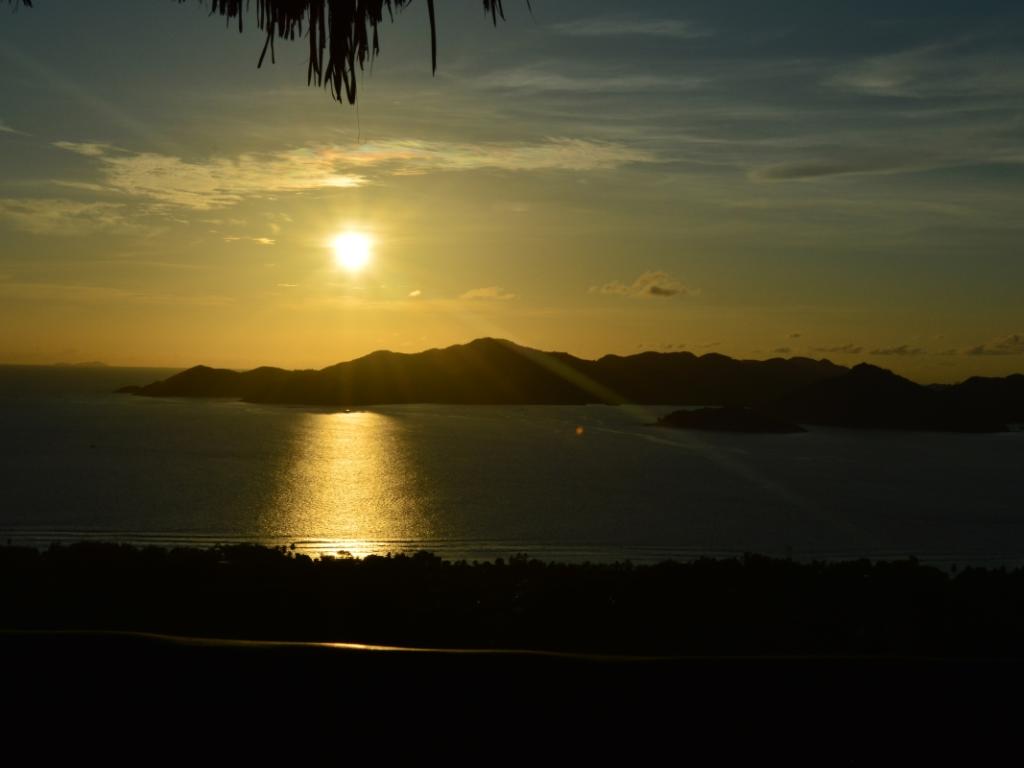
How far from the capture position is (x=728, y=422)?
130 m

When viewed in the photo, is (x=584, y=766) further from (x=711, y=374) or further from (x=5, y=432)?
(x=711, y=374)

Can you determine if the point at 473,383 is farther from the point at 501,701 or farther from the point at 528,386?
the point at 501,701

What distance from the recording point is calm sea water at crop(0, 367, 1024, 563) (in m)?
44.4

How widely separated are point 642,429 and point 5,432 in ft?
267

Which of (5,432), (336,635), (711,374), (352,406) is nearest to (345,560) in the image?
(336,635)

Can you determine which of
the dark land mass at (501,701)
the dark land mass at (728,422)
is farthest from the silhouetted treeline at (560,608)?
the dark land mass at (728,422)

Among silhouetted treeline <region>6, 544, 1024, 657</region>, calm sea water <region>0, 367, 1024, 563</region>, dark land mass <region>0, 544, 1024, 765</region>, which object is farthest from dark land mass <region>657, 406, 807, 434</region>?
dark land mass <region>0, 544, 1024, 765</region>

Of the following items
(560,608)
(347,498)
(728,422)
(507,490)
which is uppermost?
(560,608)

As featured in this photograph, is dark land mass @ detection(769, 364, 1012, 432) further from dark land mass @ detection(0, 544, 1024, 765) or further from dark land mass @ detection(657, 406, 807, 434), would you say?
Result: dark land mass @ detection(0, 544, 1024, 765)

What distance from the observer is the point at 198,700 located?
144cm

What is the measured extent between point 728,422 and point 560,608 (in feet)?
402

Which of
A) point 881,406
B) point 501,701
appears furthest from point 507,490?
point 881,406

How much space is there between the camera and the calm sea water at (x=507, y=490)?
146 feet

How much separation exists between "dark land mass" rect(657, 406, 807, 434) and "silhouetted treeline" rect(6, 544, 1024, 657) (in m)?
113
